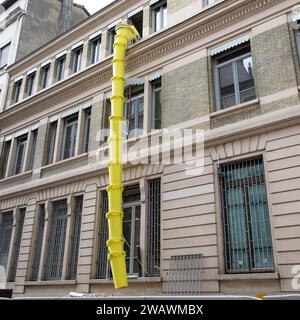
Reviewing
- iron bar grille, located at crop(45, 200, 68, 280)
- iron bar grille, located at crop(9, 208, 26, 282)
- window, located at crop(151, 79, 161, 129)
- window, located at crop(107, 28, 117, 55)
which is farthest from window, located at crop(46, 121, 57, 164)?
window, located at crop(151, 79, 161, 129)

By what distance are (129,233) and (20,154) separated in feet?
27.8

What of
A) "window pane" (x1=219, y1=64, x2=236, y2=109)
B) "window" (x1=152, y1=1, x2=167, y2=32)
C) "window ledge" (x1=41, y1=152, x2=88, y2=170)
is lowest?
"window ledge" (x1=41, y1=152, x2=88, y2=170)

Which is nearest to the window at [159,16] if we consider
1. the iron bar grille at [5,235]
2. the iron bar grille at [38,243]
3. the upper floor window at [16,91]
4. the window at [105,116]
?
the window at [105,116]

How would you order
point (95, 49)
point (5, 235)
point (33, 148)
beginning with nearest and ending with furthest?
point (5, 235) → point (95, 49) → point (33, 148)

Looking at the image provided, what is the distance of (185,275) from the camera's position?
912cm

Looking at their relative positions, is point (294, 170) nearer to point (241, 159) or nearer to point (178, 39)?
point (241, 159)

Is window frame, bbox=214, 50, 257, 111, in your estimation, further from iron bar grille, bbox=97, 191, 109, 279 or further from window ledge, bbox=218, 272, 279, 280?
iron bar grille, bbox=97, 191, 109, 279

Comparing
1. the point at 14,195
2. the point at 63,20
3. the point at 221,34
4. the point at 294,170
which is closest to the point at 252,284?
the point at 294,170

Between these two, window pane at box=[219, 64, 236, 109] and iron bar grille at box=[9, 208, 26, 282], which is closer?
window pane at box=[219, 64, 236, 109]

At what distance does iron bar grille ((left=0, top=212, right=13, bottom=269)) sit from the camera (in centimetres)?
1491

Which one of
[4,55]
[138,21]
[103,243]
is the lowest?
[103,243]

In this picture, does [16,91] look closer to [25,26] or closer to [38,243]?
[25,26]

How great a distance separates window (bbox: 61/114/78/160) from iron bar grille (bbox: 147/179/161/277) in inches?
188

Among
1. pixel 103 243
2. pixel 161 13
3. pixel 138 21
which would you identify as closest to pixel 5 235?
pixel 103 243
